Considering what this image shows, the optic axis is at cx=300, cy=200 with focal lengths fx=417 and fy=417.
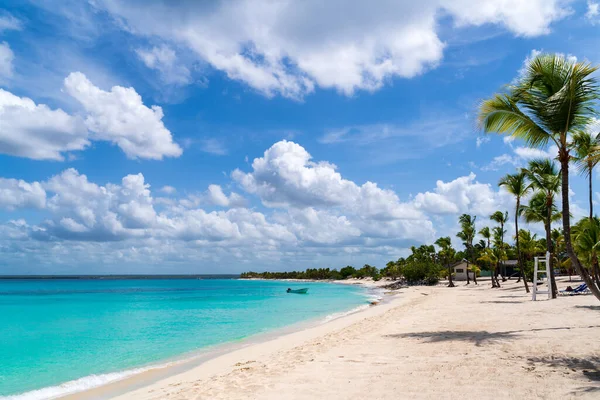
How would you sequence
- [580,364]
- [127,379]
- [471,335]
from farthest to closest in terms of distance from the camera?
[127,379], [471,335], [580,364]

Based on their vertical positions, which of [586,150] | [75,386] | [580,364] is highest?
[586,150]

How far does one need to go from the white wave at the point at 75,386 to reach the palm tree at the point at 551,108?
1168cm

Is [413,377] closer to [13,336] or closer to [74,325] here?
[13,336]

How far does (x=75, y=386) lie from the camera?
35.3ft

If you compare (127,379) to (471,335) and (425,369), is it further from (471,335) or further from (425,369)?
(471,335)

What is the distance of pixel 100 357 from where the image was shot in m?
15.0

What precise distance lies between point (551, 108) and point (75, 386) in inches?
527

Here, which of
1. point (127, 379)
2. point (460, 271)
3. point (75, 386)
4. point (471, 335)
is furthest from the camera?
point (460, 271)

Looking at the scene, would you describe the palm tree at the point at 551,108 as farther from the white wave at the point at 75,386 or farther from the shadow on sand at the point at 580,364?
the white wave at the point at 75,386

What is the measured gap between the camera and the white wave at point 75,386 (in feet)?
32.8

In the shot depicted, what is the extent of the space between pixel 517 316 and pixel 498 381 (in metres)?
9.93

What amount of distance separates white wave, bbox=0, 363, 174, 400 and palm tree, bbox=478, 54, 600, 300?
1168cm

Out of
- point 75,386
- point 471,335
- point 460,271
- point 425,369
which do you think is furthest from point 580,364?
point 460,271

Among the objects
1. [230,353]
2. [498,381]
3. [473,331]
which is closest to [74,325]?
[230,353]
